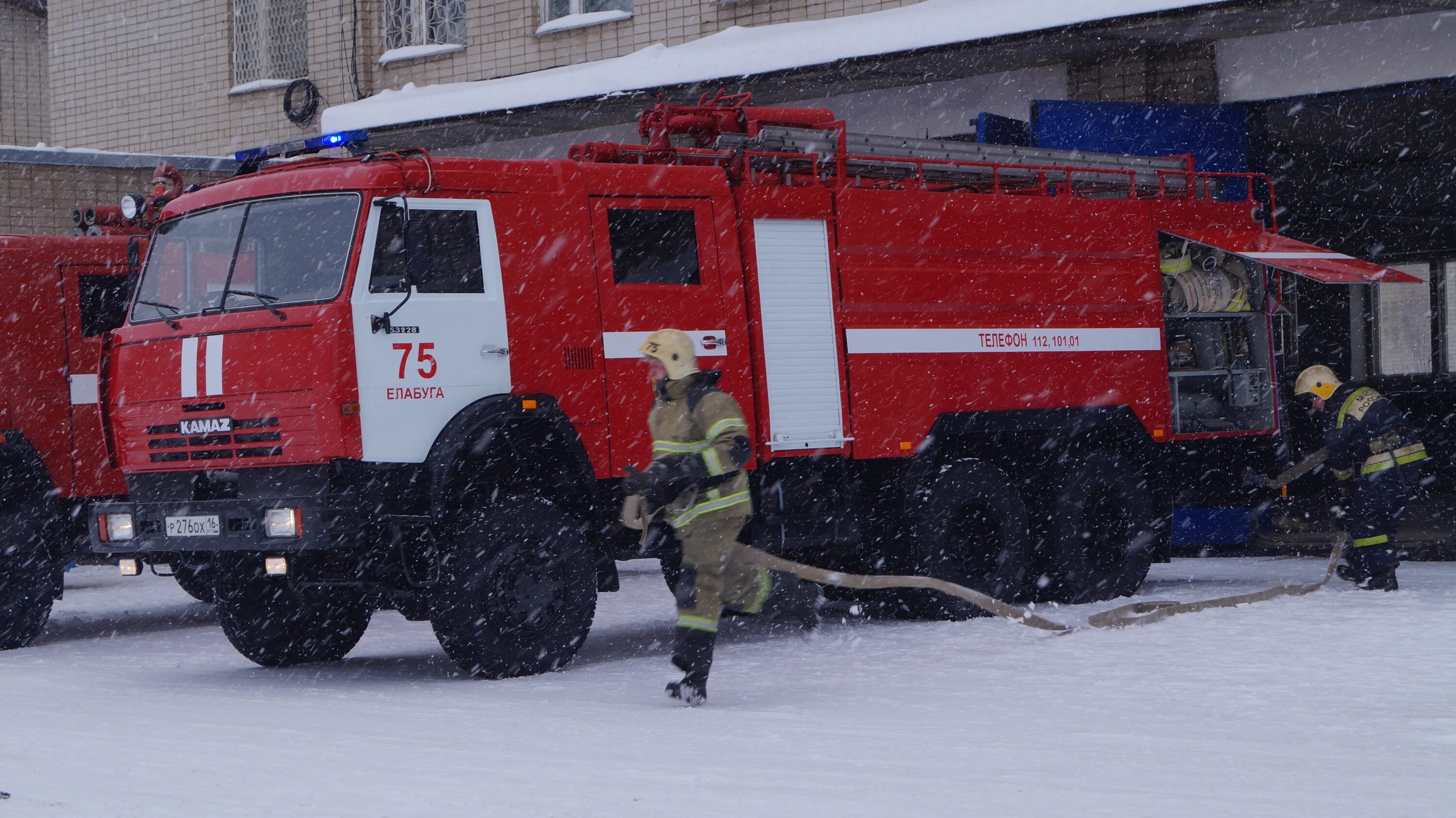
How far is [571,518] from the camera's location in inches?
365

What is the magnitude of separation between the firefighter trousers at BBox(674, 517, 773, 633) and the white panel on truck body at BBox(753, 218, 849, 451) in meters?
2.03

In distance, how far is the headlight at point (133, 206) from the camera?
37.1 feet

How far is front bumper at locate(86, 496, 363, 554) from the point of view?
27.9 ft

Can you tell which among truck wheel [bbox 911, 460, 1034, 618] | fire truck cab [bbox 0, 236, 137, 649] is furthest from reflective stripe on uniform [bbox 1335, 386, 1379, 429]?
fire truck cab [bbox 0, 236, 137, 649]

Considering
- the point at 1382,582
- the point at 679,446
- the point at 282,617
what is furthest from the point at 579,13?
the point at 679,446

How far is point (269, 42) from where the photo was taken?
22219 millimetres

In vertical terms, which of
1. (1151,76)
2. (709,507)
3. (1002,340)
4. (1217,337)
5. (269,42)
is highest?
(269,42)

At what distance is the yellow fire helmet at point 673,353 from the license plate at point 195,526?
2333mm

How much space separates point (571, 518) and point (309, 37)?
45.6 feet

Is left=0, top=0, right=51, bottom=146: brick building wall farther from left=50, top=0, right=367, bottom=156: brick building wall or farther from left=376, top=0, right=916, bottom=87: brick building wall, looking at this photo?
left=376, top=0, right=916, bottom=87: brick building wall

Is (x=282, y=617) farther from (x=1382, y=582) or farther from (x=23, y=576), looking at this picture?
(x=1382, y=582)

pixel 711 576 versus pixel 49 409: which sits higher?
pixel 49 409

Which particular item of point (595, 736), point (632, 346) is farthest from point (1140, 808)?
point (632, 346)

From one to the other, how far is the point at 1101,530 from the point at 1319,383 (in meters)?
1.98
